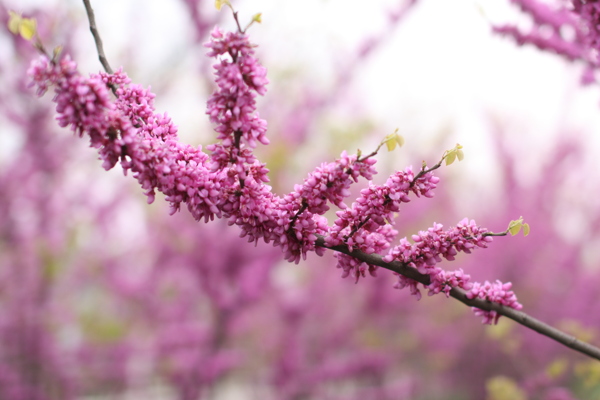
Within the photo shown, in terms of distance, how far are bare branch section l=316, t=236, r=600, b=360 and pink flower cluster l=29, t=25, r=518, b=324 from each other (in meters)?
0.02

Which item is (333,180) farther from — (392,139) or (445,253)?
(445,253)

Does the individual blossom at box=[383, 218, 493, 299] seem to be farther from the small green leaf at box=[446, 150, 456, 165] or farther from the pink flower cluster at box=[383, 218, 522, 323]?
the small green leaf at box=[446, 150, 456, 165]

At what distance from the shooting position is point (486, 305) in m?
1.30

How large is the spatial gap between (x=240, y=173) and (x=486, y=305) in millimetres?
777

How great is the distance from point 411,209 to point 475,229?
5.39 metres

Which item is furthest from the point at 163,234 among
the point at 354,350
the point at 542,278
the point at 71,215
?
the point at 542,278

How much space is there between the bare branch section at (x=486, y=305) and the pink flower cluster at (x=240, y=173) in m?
0.02

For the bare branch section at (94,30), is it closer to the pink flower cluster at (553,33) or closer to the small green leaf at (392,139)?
the small green leaf at (392,139)

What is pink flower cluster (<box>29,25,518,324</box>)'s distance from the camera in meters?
1.05

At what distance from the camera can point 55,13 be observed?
4.18 m

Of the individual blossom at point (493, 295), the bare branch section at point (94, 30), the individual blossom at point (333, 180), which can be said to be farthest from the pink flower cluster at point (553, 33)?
the bare branch section at point (94, 30)

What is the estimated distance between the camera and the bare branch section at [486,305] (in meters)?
1.24

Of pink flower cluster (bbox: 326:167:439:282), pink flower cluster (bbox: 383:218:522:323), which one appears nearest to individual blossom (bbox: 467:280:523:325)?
pink flower cluster (bbox: 383:218:522:323)

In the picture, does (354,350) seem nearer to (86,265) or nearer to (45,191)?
(86,265)
